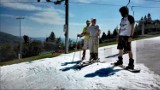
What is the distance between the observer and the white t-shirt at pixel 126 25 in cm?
857

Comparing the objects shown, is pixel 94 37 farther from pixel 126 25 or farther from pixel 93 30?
pixel 126 25

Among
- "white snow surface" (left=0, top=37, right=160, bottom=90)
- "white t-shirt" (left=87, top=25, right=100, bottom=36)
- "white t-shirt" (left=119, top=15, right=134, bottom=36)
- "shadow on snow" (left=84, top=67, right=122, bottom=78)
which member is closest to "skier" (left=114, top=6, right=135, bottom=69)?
"white t-shirt" (left=119, top=15, right=134, bottom=36)

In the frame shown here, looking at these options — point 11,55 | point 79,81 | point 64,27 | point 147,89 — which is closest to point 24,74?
point 79,81

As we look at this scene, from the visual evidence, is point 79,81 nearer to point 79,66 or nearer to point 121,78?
point 121,78

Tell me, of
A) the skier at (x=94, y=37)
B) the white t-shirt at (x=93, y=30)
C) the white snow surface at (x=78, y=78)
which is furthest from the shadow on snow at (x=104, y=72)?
the white t-shirt at (x=93, y=30)

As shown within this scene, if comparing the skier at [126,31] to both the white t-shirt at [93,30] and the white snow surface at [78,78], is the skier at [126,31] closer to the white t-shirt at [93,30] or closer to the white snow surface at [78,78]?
the white snow surface at [78,78]

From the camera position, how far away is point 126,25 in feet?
28.6

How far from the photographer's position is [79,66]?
9.50 meters

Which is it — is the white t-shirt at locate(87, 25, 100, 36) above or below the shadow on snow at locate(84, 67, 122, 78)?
above

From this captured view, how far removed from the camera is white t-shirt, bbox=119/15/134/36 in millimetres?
8570

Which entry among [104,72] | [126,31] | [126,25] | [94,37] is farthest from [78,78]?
[94,37]

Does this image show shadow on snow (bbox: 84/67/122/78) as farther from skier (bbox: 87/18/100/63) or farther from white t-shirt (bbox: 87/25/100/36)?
white t-shirt (bbox: 87/25/100/36)

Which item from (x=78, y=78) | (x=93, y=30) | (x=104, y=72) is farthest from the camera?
(x=93, y=30)

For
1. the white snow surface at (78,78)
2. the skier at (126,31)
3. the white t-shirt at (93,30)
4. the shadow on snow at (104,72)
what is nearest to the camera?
the white snow surface at (78,78)
